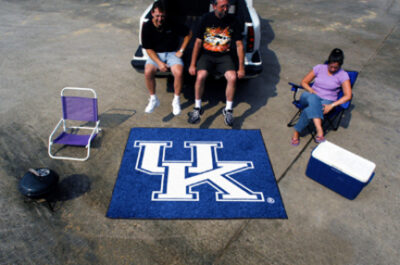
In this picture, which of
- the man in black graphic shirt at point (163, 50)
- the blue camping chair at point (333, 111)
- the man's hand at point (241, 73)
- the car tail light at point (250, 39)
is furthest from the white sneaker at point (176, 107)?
the blue camping chair at point (333, 111)

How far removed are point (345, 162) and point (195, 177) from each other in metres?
1.83

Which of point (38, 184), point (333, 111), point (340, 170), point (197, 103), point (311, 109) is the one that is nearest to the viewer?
point (38, 184)

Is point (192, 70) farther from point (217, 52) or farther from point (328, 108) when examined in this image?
point (328, 108)

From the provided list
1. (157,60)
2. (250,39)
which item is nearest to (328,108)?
(250,39)

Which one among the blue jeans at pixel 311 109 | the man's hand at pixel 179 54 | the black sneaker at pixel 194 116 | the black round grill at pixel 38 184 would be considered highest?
the man's hand at pixel 179 54

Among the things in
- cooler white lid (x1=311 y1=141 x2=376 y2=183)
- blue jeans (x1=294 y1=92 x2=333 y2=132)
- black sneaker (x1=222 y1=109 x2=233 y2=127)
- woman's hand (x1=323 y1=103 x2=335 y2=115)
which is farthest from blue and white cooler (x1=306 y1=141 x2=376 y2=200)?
black sneaker (x1=222 y1=109 x2=233 y2=127)

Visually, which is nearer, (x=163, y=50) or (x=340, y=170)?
(x=340, y=170)

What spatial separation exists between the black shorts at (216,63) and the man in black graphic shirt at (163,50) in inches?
13.4

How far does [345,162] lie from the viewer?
333 centimetres

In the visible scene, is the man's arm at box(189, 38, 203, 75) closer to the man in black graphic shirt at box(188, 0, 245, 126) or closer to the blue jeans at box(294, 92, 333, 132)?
the man in black graphic shirt at box(188, 0, 245, 126)

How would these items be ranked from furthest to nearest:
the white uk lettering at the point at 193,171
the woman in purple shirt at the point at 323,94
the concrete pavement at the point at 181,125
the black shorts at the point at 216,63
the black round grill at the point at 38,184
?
the black shorts at the point at 216,63 → the woman in purple shirt at the point at 323,94 → the white uk lettering at the point at 193,171 → the black round grill at the point at 38,184 → the concrete pavement at the point at 181,125

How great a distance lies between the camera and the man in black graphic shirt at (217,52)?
14.1 ft

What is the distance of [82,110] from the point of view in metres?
4.05

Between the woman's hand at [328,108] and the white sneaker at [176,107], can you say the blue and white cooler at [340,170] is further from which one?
the white sneaker at [176,107]
